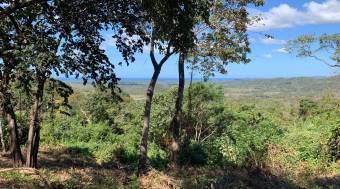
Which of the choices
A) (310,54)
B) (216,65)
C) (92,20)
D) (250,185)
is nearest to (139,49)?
(92,20)

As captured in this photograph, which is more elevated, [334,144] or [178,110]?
[178,110]

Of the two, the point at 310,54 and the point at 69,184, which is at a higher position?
the point at 310,54

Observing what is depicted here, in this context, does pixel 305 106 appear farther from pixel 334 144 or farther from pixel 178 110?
pixel 178 110

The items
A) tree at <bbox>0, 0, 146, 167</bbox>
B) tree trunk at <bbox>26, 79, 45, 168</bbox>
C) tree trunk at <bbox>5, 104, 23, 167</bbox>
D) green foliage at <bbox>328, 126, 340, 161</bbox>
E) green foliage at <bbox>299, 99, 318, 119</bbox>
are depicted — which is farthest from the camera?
green foliage at <bbox>299, 99, 318, 119</bbox>

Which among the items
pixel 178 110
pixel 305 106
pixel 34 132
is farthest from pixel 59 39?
pixel 305 106

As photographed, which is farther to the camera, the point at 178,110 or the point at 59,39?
the point at 178,110

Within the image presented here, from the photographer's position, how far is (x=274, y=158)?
18.7m

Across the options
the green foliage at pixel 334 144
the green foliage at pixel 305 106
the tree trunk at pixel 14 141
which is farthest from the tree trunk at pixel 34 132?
the green foliage at pixel 305 106

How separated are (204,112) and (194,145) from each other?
8.62 metres

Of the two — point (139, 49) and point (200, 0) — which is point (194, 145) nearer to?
point (139, 49)

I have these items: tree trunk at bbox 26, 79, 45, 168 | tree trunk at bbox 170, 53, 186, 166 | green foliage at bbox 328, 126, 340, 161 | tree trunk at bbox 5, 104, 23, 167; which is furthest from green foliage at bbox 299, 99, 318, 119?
tree trunk at bbox 5, 104, 23, 167

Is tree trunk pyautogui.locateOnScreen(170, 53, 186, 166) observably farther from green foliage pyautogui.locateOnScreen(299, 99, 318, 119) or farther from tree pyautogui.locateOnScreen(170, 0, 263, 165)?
green foliage pyautogui.locateOnScreen(299, 99, 318, 119)

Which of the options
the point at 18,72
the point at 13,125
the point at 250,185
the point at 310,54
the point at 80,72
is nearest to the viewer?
the point at 18,72

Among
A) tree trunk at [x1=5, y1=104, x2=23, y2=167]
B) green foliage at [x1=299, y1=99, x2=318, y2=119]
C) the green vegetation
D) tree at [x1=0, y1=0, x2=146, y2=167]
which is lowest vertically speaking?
green foliage at [x1=299, y1=99, x2=318, y2=119]
